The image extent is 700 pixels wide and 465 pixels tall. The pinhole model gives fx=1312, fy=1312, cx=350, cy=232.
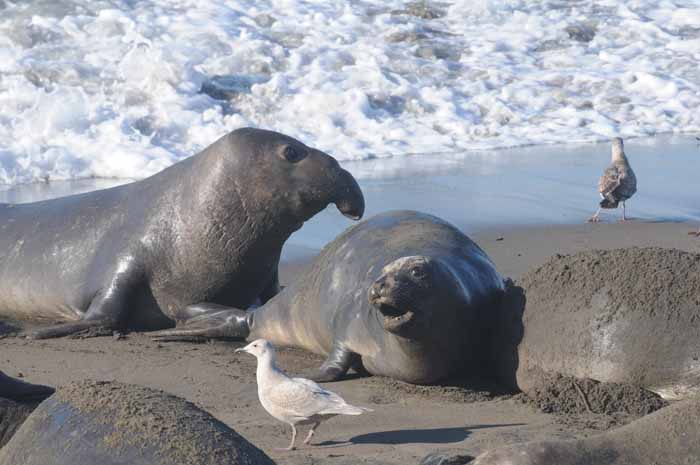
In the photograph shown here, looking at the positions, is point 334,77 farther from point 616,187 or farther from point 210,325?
point 210,325

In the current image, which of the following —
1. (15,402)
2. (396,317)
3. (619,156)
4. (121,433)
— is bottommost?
(619,156)

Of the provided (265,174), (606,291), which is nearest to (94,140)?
(265,174)

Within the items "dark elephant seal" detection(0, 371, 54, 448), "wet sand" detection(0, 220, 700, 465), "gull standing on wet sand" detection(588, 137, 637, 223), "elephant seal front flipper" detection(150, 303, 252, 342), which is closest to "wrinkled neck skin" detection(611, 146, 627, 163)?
"gull standing on wet sand" detection(588, 137, 637, 223)

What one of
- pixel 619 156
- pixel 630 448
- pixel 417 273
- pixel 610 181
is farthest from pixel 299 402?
pixel 619 156

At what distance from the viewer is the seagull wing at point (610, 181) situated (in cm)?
1027

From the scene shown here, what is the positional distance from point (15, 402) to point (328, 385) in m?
2.48

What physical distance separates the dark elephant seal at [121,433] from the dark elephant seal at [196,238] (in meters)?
4.46

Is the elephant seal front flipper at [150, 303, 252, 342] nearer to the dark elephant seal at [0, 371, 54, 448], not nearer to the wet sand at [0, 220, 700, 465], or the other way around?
the wet sand at [0, 220, 700, 465]

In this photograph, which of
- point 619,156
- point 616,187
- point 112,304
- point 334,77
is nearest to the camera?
point 112,304

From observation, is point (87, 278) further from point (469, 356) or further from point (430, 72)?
point (430, 72)

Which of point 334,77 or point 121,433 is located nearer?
point 121,433

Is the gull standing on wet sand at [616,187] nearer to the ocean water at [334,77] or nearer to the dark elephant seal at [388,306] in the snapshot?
the ocean water at [334,77]

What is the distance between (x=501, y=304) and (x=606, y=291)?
617 mm

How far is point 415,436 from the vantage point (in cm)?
462
